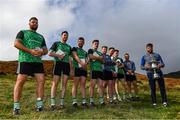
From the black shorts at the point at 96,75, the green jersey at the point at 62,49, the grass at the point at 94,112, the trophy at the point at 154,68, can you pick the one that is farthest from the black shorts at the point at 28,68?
the trophy at the point at 154,68

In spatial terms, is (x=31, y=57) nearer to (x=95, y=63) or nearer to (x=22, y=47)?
(x=22, y=47)

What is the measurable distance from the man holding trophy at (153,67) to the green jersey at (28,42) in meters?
6.32

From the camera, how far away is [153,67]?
1816 centimetres

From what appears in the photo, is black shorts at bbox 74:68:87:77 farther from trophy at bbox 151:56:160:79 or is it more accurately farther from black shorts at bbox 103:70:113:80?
trophy at bbox 151:56:160:79

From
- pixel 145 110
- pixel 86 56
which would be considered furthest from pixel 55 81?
pixel 145 110

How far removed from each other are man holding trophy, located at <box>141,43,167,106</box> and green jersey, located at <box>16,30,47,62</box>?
632 centimetres

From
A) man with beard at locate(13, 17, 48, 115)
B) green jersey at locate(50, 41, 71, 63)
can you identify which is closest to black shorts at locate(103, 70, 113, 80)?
green jersey at locate(50, 41, 71, 63)

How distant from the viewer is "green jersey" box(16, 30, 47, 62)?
13430 mm

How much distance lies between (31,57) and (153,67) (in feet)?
22.0

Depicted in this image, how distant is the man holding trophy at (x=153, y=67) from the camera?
18141mm

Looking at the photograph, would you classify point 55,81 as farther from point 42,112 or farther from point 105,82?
point 105,82

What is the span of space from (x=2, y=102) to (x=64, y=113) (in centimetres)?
500

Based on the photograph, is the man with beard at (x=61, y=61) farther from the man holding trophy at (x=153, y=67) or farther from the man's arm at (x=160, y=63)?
the man's arm at (x=160, y=63)

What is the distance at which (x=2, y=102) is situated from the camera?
17656mm
